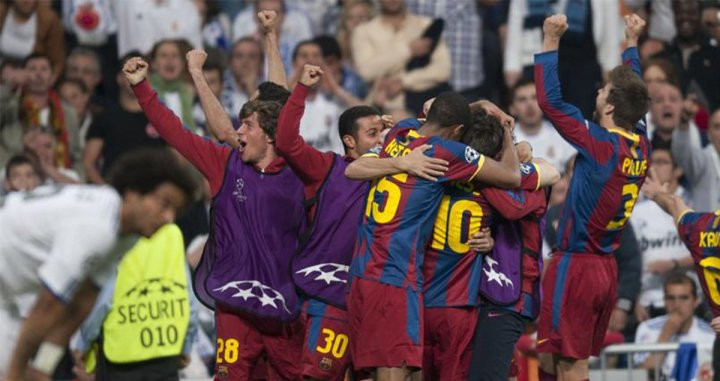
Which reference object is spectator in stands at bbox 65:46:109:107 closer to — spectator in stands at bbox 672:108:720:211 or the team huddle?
spectator in stands at bbox 672:108:720:211

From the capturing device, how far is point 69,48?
20.2 meters

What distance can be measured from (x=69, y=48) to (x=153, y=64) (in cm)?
164

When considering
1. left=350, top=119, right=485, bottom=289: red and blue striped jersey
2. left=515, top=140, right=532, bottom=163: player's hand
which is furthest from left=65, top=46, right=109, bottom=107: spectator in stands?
left=350, top=119, right=485, bottom=289: red and blue striped jersey

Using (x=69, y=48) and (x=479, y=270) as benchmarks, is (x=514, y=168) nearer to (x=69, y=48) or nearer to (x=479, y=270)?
(x=479, y=270)

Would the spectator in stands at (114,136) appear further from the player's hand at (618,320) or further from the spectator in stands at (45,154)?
the player's hand at (618,320)

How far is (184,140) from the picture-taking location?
12.9 m

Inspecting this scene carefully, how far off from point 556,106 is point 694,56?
7.16m

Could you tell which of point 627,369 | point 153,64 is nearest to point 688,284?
point 627,369

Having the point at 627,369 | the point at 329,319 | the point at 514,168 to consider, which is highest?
the point at 514,168

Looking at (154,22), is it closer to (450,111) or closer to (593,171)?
(593,171)

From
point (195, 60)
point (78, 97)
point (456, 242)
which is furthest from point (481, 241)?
point (78, 97)

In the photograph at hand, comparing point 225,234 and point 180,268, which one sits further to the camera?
point 180,268

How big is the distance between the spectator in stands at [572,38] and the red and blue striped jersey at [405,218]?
7.36m

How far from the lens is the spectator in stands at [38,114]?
18.6m
